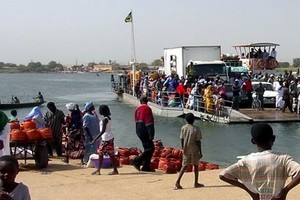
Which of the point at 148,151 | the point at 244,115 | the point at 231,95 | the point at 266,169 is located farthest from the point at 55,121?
the point at 231,95

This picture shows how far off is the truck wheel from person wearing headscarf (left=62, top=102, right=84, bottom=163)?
1179mm

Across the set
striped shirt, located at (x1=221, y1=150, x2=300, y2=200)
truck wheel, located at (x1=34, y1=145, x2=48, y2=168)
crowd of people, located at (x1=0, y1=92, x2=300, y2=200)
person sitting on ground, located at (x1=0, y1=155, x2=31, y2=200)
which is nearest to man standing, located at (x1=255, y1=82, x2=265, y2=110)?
crowd of people, located at (x1=0, y1=92, x2=300, y2=200)

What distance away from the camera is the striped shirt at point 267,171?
482 centimetres

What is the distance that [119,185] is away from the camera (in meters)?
10.2

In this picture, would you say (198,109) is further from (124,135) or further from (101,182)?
(101,182)

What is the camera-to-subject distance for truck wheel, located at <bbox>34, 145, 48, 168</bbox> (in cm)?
1231

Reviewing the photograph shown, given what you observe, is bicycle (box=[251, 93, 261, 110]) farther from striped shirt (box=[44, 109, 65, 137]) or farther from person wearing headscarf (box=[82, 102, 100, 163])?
person wearing headscarf (box=[82, 102, 100, 163])

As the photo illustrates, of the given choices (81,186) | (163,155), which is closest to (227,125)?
(163,155)

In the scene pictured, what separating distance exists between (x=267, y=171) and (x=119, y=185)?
5.65 m

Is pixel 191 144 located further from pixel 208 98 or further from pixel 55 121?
pixel 208 98

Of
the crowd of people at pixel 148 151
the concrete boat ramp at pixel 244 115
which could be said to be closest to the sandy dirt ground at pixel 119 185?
the crowd of people at pixel 148 151

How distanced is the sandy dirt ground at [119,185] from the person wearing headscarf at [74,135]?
147cm

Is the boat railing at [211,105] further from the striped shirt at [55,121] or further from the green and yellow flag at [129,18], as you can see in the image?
the green and yellow flag at [129,18]

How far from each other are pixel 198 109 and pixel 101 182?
17.8 metres
